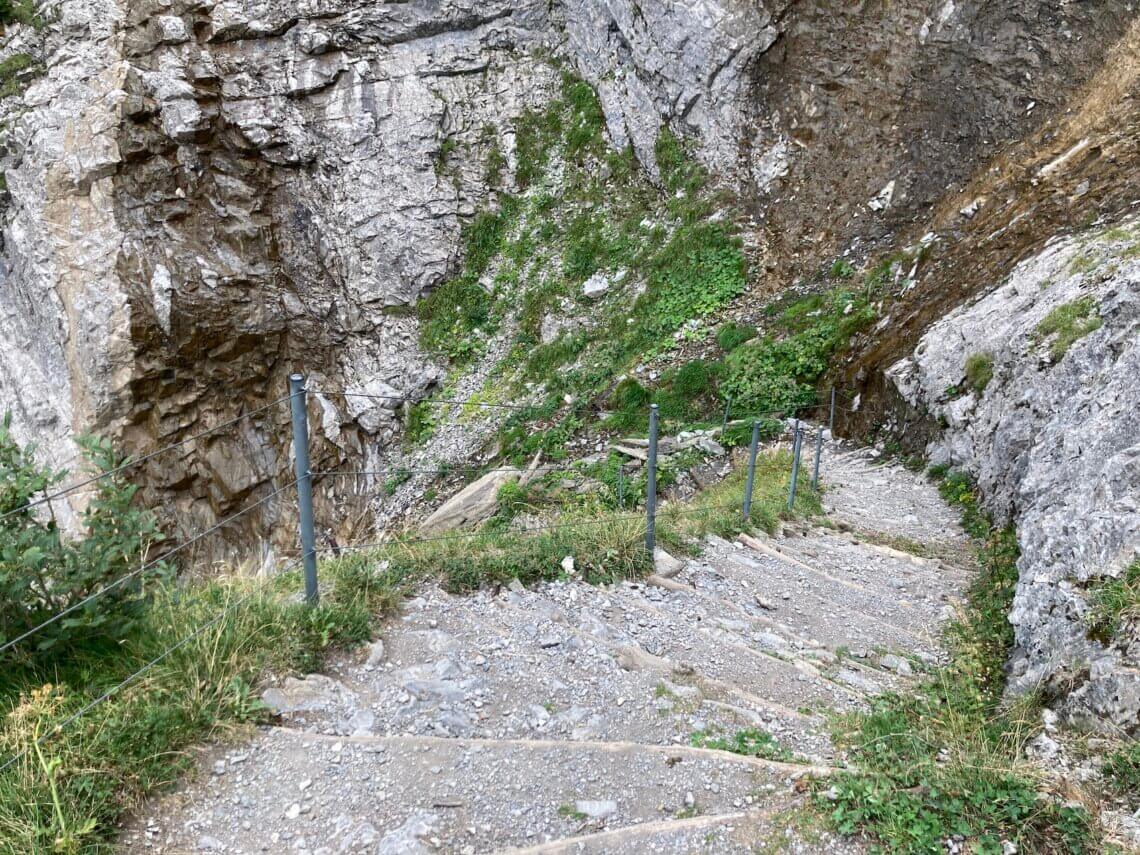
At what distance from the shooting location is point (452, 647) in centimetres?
390

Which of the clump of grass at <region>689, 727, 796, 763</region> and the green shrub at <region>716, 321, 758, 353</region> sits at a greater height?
the green shrub at <region>716, 321, 758, 353</region>

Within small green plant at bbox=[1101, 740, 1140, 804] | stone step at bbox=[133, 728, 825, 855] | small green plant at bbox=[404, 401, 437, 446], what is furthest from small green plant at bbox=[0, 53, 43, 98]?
small green plant at bbox=[1101, 740, 1140, 804]

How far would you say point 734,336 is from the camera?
1222 centimetres

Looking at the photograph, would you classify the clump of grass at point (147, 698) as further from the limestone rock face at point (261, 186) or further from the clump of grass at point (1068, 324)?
the limestone rock face at point (261, 186)

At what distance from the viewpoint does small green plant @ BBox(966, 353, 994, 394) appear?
26.9 ft

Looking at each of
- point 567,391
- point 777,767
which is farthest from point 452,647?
point 567,391

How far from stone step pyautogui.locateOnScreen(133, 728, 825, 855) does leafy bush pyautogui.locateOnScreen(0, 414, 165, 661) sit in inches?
37.6

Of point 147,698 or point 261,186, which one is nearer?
point 147,698

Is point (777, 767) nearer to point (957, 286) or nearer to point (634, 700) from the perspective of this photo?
point (634, 700)

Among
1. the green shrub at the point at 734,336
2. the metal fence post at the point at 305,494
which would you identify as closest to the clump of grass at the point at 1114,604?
the metal fence post at the point at 305,494

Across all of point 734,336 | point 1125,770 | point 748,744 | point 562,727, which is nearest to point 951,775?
point 1125,770

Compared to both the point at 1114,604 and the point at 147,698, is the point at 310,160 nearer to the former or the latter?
the point at 147,698

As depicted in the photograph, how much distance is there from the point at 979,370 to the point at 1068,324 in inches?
57.3

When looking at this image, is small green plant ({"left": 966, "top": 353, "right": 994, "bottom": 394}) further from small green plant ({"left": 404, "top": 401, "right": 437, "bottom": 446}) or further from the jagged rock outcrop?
small green plant ({"left": 404, "top": 401, "right": 437, "bottom": 446})
